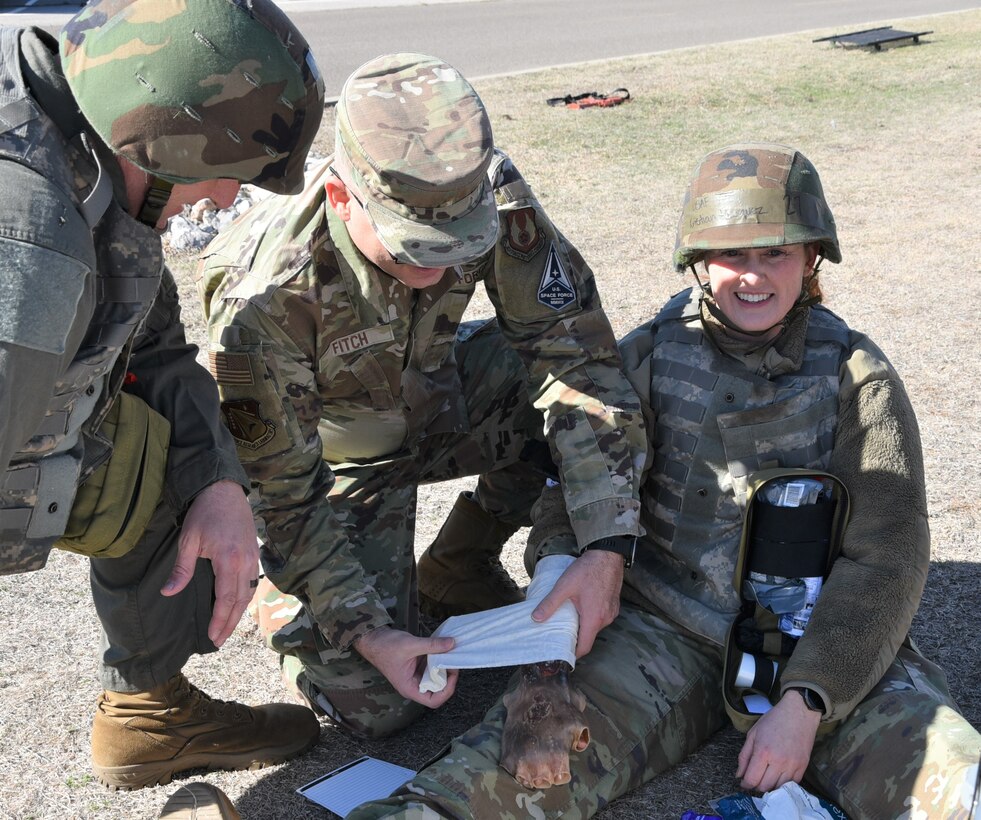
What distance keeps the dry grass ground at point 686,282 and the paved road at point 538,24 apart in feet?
4.10

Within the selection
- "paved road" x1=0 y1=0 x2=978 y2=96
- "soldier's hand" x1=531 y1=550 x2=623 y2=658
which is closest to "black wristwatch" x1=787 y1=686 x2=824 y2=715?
"soldier's hand" x1=531 y1=550 x2=623 y2=658

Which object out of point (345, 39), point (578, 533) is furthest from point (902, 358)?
point (345, 39)

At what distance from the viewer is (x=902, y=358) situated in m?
5.30

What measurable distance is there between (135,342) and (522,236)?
43.7 inches

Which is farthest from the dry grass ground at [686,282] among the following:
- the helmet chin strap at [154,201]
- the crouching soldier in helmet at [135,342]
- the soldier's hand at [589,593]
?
the helmet chin strap at [154,201]

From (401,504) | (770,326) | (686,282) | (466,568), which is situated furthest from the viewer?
(686,282)

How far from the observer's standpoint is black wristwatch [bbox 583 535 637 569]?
3.04 meters

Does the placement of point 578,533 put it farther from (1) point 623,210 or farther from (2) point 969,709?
(1) point 623,210

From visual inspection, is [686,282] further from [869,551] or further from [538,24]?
[538,24]

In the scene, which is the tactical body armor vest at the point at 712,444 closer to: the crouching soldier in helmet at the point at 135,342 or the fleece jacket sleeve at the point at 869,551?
the fleece jacket sleeve at the point at 869,551

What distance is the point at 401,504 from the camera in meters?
3.61

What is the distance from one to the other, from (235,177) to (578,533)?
1.28 m

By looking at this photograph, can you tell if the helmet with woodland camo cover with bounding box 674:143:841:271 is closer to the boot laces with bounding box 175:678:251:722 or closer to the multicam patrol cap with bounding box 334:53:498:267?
the multicam patrol cap with bounding box 334:53:498:267

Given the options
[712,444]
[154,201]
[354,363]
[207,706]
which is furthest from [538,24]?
[154,201]
